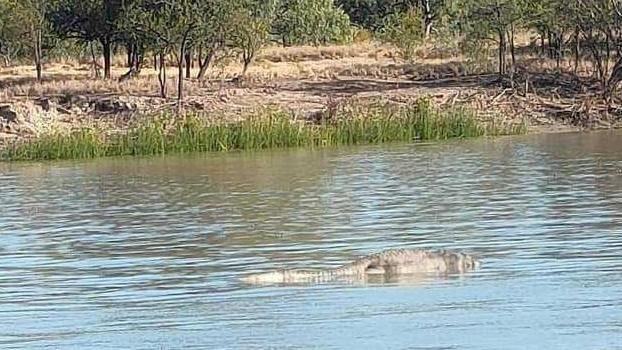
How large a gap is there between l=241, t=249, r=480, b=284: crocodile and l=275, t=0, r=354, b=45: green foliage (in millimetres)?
61302

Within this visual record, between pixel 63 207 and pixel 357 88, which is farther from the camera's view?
pixel 357 88

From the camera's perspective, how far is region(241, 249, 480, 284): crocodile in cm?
1311

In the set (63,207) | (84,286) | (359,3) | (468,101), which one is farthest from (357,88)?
(359,3)

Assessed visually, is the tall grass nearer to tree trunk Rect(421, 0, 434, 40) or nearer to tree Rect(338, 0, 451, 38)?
tree Rect(338, 0, 451, 38)

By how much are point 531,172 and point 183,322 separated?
53.3ft

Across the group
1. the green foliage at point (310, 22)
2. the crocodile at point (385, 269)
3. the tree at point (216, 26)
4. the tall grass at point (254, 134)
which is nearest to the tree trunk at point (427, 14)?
the green foliage at point (310, 22)

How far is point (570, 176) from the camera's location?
25.2 metres

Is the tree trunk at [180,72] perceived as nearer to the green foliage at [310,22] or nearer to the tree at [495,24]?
the tree at [495,24]

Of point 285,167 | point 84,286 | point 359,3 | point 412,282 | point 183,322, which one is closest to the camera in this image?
point 183,322

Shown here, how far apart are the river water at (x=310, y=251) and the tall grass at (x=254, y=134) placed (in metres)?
4.77

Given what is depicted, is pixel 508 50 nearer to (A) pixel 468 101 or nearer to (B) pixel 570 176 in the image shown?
(A) pixel 468 101

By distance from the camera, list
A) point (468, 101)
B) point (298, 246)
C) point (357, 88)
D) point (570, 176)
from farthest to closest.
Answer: point (357, 88) → point (468, 101) → point (570, 176) → point (298, 246)

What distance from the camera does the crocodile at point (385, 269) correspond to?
13.1 metres

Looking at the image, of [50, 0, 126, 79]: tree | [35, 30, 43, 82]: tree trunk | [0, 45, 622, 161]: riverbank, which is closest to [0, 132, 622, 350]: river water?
[0, 45, 622, 161]: riverbank
